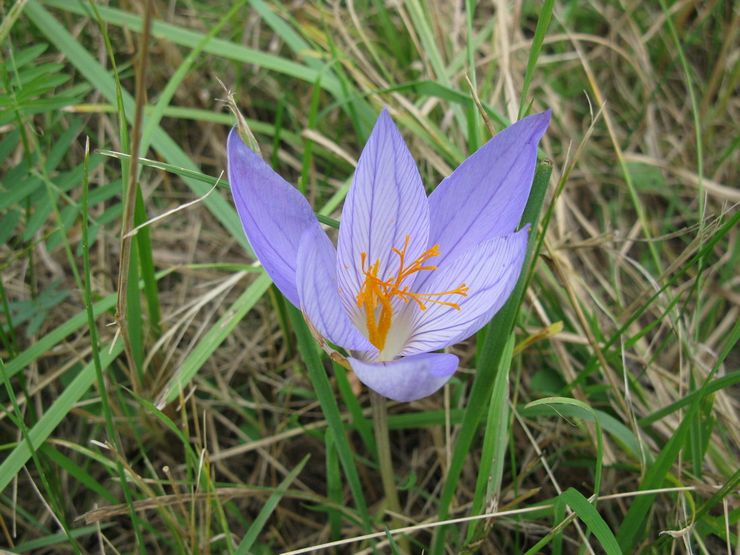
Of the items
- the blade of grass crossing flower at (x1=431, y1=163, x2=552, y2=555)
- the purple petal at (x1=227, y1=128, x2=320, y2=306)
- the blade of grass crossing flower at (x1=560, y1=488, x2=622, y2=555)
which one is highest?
the purple petal at (x1=227, y1=128, x2=320, y2=306)

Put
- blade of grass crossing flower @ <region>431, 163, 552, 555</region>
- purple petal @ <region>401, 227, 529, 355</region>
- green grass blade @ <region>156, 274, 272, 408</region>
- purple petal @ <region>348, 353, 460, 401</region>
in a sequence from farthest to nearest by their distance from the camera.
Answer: green grass blade @ <region>156, 274, 272, 408</region> → blade of grass crossing flower @ <region>431, 163, 552, 555</region> → purple petal @ <region>401, 227, 529, 355</region> → purple petal @ <region>348, 353, 460, 401</region>

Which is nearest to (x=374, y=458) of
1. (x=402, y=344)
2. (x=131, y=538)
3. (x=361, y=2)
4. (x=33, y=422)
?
(x=402, y=344)

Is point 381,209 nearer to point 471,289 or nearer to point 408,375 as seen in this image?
point 471,289

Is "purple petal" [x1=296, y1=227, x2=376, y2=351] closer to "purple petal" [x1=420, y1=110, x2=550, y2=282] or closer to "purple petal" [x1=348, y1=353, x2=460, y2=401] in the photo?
"purple petal" [x1=348, y1=353, x2=460, y2=401]

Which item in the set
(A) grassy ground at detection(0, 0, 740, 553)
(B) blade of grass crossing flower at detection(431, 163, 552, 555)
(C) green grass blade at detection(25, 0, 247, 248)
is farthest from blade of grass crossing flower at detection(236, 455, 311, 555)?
(C) green grass blade at detection(25, 0, 247, 248)

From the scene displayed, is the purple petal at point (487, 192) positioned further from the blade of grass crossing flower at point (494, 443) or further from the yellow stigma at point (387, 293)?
the blade of grass crossing flower at point (494, 443)

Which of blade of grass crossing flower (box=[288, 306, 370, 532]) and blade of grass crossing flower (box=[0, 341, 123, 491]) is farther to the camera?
blade of grass crossing flower (box=[0, 341, 123, 491])

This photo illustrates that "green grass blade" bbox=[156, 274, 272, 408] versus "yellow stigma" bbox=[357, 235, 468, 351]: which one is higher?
"yellow stigma" bbox=[357, 235, 468, 351]

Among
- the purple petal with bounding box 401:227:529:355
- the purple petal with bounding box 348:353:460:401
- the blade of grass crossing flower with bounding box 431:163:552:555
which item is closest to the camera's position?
the purple petal with bounding box 348:353:460:401

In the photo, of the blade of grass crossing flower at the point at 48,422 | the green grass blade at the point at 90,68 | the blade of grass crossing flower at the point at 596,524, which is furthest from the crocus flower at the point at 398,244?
the green grass blade at the point at 90,68
